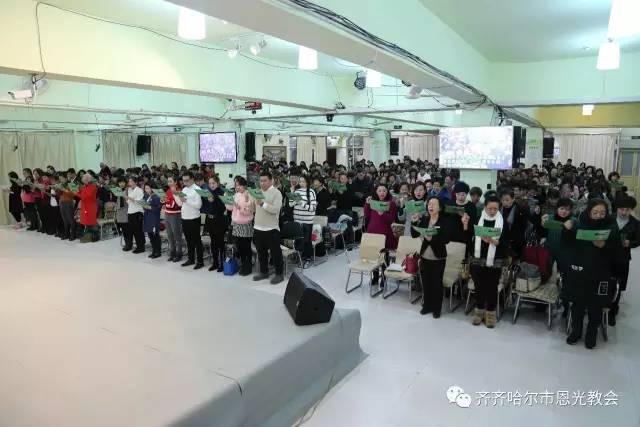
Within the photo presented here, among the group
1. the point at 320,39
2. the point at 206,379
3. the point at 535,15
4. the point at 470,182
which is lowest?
the point at 206,379

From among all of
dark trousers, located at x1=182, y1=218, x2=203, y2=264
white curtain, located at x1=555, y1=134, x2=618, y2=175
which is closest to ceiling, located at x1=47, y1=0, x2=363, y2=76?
dark trousers, located at x1=182, y1=218, x2=203, y2=264

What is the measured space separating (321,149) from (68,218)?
14531 millimetres

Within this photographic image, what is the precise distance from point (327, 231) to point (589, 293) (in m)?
4.14

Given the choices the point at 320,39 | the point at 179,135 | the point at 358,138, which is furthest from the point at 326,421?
the point at 358,138

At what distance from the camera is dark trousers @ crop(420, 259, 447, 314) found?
4.79 metres

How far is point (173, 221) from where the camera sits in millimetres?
7141

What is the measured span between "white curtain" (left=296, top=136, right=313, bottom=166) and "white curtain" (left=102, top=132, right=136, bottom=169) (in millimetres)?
8003

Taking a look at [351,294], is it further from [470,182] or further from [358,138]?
[358,138]

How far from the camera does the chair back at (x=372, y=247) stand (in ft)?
18.8

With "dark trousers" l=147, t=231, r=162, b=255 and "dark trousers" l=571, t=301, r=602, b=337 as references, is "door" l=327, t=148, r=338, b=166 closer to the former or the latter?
"dark trousers" l=147, t=231, r=162, b=255

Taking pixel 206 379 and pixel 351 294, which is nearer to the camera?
pixel 206 379

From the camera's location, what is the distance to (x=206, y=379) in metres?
2.75

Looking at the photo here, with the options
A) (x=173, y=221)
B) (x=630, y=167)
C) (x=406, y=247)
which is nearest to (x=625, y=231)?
(x=406, y=247)

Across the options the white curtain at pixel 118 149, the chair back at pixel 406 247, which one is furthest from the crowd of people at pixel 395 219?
the white curtain at pixel 118 149
